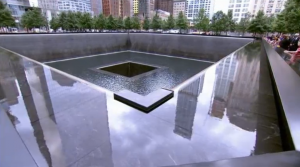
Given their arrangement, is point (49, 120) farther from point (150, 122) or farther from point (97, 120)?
point (150, 122)

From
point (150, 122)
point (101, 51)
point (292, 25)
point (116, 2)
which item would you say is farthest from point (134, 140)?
point (116, 2)

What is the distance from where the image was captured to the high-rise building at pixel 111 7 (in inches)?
2016

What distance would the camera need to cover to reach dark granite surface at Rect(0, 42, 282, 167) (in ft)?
4.40

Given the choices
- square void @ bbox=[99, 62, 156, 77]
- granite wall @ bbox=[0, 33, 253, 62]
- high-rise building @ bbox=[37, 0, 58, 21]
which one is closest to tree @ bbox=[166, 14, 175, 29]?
granite wall @ bbox=[0, 33, 253, 62]

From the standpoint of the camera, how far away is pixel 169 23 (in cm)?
A: 2491

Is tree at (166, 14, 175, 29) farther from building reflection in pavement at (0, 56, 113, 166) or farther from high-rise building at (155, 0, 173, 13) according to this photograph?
high-rise building at (155, 0, 173, 13)

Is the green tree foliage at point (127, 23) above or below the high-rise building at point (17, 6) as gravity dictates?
below

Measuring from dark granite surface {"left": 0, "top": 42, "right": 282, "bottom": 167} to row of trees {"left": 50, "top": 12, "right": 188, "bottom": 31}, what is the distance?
21819 mm

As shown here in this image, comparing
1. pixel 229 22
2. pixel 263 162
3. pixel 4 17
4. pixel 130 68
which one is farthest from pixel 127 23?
pixel 263 162

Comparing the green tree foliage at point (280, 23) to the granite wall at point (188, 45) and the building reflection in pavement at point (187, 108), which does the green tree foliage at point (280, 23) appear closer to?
the granite wall at point (188, 45)

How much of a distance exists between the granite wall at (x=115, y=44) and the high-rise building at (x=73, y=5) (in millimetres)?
37103

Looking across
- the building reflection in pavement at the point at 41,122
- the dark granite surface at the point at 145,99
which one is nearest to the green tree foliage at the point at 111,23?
the building reflection in pavement at the point at 41,122

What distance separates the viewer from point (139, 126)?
5.62ft

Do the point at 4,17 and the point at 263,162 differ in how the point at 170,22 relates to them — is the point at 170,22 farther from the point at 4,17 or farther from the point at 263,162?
the point at 263,162
